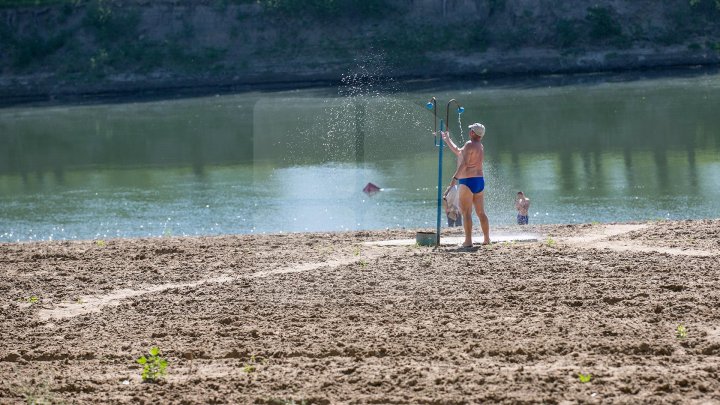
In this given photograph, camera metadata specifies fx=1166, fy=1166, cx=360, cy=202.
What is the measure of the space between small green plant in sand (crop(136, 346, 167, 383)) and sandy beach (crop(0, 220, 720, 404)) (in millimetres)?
94

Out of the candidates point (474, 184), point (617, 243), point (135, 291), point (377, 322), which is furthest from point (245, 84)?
point (377, 322)

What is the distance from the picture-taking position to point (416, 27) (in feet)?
209

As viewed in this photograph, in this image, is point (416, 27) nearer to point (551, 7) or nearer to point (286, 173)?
point (551, 7)

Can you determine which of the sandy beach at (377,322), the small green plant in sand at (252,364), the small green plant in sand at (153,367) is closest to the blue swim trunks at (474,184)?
the sandy beach at (377,322)

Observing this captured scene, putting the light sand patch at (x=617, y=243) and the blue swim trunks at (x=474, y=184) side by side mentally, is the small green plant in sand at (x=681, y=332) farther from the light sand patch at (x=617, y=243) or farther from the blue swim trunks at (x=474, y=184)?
the blue swim trunks at (x=474, y=184)

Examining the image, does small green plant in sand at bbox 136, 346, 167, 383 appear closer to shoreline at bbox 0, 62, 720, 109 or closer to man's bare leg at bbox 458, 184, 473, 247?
man's bare leg at bbox 458, 184, 473, 247

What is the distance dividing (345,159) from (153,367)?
2432cm

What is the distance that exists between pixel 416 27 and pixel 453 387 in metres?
56.2

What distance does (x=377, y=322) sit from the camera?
10.7 metres

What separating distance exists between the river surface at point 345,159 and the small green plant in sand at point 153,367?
12.3 meters

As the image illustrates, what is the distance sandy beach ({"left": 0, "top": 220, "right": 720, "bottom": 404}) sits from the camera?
8695mm

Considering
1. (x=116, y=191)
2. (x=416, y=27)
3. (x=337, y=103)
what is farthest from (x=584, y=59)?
(x=116, y=191)

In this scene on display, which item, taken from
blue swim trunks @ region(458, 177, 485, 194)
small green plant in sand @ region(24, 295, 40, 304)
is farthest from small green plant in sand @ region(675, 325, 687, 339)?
small green plant in sand @ region(24, 295, 40, 304)

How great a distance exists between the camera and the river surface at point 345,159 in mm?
24922
